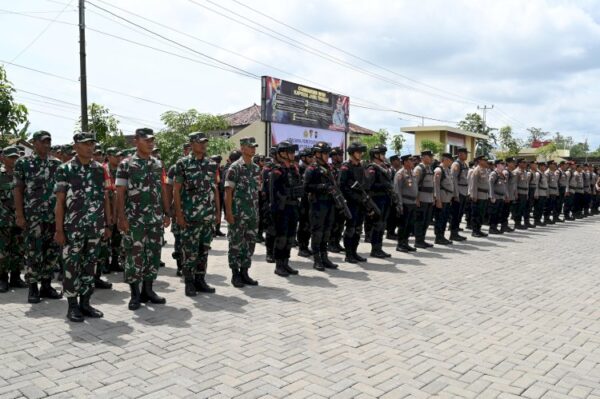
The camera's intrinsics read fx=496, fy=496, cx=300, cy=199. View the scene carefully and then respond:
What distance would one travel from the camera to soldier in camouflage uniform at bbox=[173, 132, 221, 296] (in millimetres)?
5668

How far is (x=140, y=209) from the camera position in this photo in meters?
5.21

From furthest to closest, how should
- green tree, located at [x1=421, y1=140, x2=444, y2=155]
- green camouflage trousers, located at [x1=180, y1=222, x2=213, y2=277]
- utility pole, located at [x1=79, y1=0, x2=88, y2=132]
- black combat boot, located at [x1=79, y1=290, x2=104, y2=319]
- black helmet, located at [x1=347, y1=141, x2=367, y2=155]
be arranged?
green tree, located at [x1=421, y1=140, x2=444, y2=155] < utility pole, located at [x1=79, y1=0, x2=88, y2=132] < black helmet, located at [x1=347, y1=141, x2=367, y2=155] < green camouflage trousers, located at [x1=180, y1=222, x2=213, y2=277] < black combat boot, located at [x1=79, y1=290, x2=104, y2=319]

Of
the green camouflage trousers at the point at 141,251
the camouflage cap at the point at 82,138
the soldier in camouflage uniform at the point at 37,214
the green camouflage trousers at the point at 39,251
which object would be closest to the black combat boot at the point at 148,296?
the green camouflage trousers at the point at 141,251

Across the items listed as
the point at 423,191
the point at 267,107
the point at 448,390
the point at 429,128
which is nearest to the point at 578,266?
the point at 423,191

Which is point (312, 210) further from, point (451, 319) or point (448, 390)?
point (448, 390)

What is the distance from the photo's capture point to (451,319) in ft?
16.3

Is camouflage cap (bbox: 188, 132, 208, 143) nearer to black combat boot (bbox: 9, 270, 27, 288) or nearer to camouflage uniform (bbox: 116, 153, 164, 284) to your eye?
camouflage uniform (bbox: 116, 153, 164, 284)

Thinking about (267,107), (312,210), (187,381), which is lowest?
(187,381)

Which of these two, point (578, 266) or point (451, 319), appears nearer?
point (451, 319)

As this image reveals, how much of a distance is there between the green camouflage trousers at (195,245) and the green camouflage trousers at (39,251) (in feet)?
4.91

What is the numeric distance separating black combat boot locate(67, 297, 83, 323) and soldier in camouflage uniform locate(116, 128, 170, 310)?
0.57m

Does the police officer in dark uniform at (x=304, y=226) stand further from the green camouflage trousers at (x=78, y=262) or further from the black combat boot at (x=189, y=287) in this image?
the green camouflage trousers at (x=78, y=262)

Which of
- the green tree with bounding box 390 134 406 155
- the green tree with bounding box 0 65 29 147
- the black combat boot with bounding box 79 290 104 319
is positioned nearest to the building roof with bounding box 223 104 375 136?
the green tree with bounding box 390 134 406 155

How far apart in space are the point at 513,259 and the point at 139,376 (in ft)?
23.1
